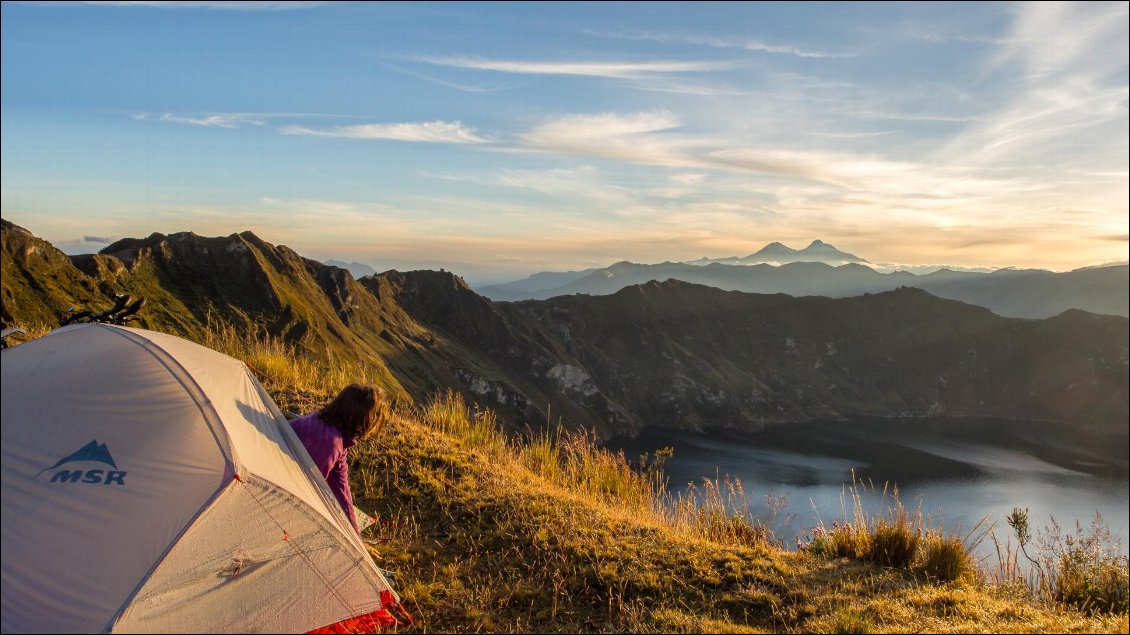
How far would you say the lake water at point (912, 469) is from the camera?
66188 mm

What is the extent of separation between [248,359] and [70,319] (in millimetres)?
3869

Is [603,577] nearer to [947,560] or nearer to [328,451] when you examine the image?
A: [328,451]

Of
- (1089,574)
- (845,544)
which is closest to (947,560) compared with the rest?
(845,544)

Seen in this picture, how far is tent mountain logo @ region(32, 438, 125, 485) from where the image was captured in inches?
160

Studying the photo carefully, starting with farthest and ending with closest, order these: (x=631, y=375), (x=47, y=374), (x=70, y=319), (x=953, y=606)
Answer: (x=631, y=375)
(x=70, y=319)
(x=953, y=606)
(x=47, y=374)

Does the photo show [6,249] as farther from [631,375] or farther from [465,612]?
[631,375]

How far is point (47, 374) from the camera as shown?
451 centimetres

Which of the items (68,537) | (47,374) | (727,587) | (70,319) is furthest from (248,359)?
(727,587)

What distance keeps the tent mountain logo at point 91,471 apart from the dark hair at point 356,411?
1779mm

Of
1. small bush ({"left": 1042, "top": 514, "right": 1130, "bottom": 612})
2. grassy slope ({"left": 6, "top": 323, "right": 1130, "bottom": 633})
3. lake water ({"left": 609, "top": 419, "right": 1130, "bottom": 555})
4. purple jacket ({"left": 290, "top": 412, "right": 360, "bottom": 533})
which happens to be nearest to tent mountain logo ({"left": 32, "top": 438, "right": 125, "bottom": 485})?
purple jacket ({"left": 290, "top": 412, "right": 360, "bottom": 533})

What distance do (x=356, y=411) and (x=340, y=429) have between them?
269mm

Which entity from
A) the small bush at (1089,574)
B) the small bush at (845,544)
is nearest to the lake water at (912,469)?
the small bush at (1089,574)

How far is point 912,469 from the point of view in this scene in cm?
8475

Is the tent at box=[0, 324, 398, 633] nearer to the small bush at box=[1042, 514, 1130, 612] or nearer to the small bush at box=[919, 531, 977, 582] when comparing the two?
the small bush at box=[919, 531, 977, 582]
